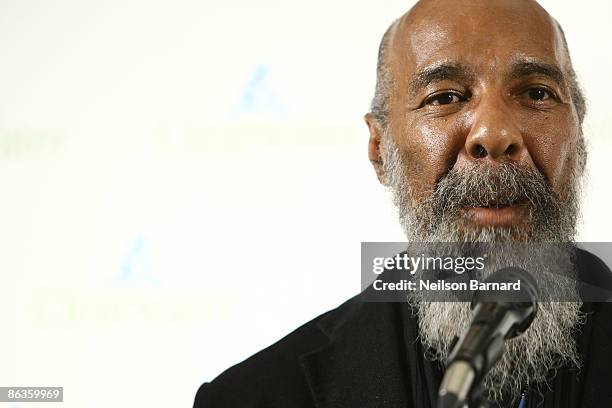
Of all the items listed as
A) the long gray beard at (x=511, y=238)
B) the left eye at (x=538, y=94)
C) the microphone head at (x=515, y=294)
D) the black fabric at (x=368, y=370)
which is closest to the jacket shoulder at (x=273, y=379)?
the black fabric at (x=368, y=370)

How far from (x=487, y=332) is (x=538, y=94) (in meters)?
0.93

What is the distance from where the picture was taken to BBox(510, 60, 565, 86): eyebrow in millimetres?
1896

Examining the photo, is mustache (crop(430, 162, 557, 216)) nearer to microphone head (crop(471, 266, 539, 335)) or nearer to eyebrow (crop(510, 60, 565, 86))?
eyebrow (crop(510, 60, 565, 86))

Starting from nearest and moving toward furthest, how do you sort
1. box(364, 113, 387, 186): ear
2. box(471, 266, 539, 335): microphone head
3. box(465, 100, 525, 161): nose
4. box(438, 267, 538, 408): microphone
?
box(438, 267, 538, 408): microphone < box(471, 266, 539, 335): microphone head < box(465, 100, 525, 161): nose < box(364, 113, 387, 186): ear

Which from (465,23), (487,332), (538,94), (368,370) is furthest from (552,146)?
(487,332)

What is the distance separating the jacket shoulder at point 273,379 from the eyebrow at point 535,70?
738 millimetres

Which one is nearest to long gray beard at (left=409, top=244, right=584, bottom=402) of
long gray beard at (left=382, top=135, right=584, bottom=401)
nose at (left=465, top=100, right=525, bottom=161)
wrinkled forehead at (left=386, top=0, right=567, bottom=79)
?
long gray beard at (left=382, top=135, right=584, bottom=401)

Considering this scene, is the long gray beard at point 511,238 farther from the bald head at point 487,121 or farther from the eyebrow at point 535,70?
the eyebrow at point 535,70

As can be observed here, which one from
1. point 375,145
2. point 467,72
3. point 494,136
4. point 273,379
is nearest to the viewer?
point 494,136

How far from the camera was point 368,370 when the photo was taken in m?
1.95

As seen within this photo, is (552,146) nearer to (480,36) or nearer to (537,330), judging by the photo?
(480,36)

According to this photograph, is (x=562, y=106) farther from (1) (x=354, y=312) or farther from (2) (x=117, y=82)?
(2) (x=117, y=82)

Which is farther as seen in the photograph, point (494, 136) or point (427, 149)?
point (427, 149)

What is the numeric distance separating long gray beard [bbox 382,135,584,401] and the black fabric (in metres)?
0.04
